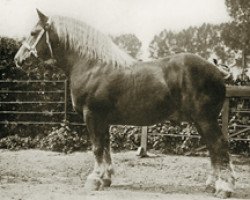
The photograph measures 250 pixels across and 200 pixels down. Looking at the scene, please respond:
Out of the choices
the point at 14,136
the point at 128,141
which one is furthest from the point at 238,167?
the point at 14,136

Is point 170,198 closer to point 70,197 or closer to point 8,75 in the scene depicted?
point 70,197

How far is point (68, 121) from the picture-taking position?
38.0ft

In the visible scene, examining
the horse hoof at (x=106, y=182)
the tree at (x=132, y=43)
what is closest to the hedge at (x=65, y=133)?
the tree at (x=132, y=43)

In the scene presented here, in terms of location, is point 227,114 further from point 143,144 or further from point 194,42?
point 194,42

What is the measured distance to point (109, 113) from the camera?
6.49 m

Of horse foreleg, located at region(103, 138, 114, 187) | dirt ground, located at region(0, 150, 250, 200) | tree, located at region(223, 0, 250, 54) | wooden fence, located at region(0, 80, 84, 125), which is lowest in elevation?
dirt ground, located at region(0, 150, 250, 200)

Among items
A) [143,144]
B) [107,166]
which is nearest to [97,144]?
[107,166]

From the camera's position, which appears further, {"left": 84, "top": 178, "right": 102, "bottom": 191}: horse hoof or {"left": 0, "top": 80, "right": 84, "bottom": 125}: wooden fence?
{"left": 0, "top": 80, "right": 84, "bottom": 125}: wooden fence

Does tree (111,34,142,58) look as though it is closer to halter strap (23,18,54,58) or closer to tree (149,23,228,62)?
tree (149,23,228,62)

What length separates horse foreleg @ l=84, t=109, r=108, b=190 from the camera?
21.1ft

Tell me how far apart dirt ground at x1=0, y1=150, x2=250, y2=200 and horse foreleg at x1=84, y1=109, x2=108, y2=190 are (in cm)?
17

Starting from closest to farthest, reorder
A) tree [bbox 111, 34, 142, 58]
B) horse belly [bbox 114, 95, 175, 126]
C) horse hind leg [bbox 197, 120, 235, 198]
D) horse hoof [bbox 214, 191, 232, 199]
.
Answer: horse hoof [bbox 214, 191, 232, 199] → horse hind leg [bbox 197, 120, 235, 198] → horse belly [bbox 114, 95, 175, 126] → tree [bbox 111, 34, 142, 58]

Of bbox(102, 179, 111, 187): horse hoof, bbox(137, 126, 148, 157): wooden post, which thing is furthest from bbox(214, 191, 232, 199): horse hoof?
bbox(137, 126, 148, 157): wooden post

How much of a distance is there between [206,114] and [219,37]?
12.0 metres
